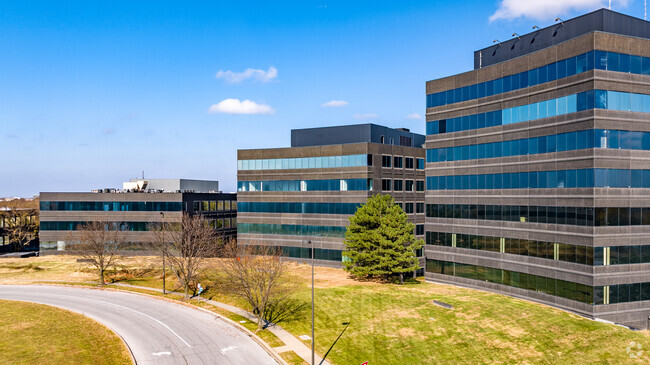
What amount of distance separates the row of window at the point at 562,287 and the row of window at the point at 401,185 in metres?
21.1

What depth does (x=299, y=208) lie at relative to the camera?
7250 centimetres

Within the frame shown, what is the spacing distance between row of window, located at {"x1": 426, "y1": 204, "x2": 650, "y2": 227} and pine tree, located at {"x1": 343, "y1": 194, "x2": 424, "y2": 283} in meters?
6.12

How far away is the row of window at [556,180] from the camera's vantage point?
39.1 meters

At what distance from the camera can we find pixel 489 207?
162ft

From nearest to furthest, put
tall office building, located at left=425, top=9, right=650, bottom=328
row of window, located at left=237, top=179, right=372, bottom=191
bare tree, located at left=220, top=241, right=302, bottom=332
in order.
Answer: bare tree, located at left=220, top=241, right=302, bottom=332
tall office building, located at left=425, top=9, right=650, bottom=328
row of window, located at left=237, top=179, right=372, bottom=191

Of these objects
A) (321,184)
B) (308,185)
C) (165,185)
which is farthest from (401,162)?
(165,185)

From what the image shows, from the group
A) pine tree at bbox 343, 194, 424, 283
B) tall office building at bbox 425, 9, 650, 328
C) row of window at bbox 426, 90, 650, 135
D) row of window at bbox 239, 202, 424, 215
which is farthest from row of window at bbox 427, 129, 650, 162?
row of window at bbox 239, 202, 424, 215

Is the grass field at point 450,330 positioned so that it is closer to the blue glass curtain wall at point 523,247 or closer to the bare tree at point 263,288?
the bare tree at point 263,288

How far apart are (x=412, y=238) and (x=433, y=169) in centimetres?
915

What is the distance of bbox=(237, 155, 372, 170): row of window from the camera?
67.9 meters

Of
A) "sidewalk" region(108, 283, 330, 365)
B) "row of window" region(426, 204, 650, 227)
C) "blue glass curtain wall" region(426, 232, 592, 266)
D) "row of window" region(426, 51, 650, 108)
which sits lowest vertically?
"sidewalk" region(108, 283, 330, 365)

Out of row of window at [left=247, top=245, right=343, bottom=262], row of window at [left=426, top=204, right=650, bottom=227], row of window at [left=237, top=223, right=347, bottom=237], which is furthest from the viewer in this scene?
row of window at [left=237, top=223, right=347, bottom=237]

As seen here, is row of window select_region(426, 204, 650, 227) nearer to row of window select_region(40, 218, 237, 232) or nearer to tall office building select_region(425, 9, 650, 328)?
tall office building select_region(425, 9, 650, 328)

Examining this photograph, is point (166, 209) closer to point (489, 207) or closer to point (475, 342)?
point (489, 207)
